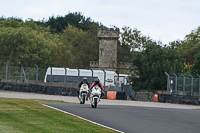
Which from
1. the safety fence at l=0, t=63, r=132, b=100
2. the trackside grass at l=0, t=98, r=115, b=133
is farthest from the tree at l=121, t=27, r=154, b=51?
the trackside grass at l=0, t=98, r=115, b=133

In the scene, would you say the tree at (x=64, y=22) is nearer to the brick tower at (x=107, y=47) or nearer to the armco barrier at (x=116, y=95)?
the brick tower at (x=107, y=47)

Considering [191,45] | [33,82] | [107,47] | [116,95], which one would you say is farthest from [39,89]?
[191,45]

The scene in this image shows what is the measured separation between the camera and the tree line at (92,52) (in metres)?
69.8

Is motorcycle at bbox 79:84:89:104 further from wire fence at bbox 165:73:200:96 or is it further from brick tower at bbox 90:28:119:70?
brick tower at bbox 90:28:119:70

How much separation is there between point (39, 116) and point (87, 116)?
2508 mm

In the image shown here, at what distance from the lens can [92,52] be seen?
110 metres

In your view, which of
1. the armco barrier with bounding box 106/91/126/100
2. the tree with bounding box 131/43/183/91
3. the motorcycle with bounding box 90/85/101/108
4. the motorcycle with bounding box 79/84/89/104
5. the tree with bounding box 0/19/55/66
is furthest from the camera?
the tree with bounding box 0/19/55/66

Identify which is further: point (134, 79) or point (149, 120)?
point (134, 79)

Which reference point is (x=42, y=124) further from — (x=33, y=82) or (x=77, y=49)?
(x=77, y=49)

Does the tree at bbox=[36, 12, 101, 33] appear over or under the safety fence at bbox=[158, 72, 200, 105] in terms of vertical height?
over

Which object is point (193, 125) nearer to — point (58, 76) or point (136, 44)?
point (58, 76)

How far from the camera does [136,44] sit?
112m

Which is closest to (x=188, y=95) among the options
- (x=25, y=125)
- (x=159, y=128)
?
(x=159, y=128)

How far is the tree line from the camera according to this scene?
229 ft
